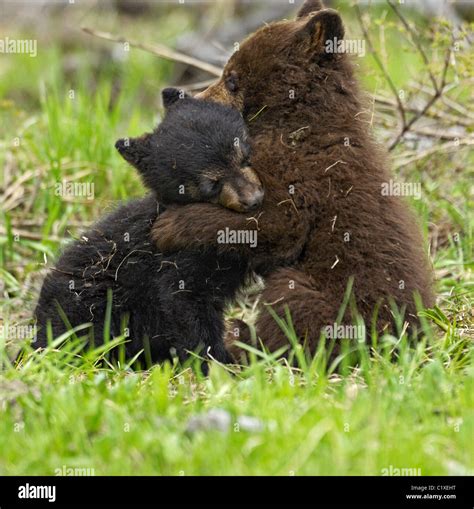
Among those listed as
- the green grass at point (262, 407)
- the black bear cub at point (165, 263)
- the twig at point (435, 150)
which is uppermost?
the twig at point (435, 150)

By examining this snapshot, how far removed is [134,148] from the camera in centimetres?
579

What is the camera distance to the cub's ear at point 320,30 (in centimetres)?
568

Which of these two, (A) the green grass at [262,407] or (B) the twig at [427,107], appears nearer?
(A) the green grass at [262,407]

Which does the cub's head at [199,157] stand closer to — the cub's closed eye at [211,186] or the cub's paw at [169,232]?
the cub's closed eye at [211,186]

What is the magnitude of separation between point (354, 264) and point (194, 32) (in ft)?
31.9

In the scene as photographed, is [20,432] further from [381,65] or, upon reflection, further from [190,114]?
[381,65]

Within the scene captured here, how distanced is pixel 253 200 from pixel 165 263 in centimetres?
71

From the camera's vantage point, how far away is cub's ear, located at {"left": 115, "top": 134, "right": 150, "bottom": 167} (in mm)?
5781

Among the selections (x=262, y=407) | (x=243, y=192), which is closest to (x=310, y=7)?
(x=243, y=192)

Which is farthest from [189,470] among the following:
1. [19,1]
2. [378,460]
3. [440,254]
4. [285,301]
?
[19,1]

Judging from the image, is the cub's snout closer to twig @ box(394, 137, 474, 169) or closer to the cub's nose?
the cub's nose

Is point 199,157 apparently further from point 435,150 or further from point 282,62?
point 435,150

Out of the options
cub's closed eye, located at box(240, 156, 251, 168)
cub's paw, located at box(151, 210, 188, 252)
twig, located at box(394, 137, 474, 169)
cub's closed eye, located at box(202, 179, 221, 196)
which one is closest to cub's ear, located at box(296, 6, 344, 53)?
cub's closed eye, located at box(240, 156, 251, 168)

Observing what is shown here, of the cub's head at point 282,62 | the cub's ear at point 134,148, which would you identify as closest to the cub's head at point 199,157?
the cub's ear at point 134,148
